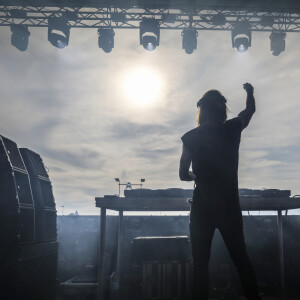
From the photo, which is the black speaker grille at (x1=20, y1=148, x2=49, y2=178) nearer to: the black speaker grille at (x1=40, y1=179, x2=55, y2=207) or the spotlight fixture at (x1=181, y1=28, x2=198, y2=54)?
the black speaker grille at (x1=40, y1=179, x2=55, y2=207)

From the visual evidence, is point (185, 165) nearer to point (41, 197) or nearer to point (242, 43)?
point (41, 197)

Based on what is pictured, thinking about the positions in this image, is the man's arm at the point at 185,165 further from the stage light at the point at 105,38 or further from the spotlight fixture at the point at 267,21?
the spotlight fixture at the point at 267,21

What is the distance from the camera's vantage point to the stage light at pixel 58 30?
26.5 feet

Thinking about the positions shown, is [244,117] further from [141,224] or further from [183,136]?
[141,224]


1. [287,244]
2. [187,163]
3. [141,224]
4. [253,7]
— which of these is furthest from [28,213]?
[253,7]

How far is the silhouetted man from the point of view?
1969mm

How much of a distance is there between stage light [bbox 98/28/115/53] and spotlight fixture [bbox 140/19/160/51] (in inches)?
30.8

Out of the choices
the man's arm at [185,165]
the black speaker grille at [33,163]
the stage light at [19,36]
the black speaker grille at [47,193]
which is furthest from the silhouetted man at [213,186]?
the stage light at [19,36]

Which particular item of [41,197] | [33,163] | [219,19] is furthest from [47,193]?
[219,19]

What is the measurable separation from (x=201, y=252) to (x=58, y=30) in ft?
24.8

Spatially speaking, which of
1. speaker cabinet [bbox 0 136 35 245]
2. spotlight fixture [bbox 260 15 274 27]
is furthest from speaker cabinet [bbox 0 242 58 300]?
spotlight fixture [bbox 260 15 274 27]

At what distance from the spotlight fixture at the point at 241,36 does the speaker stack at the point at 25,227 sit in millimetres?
6015

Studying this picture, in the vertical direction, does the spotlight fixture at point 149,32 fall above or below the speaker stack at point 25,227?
above

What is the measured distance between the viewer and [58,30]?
26.6 ft
